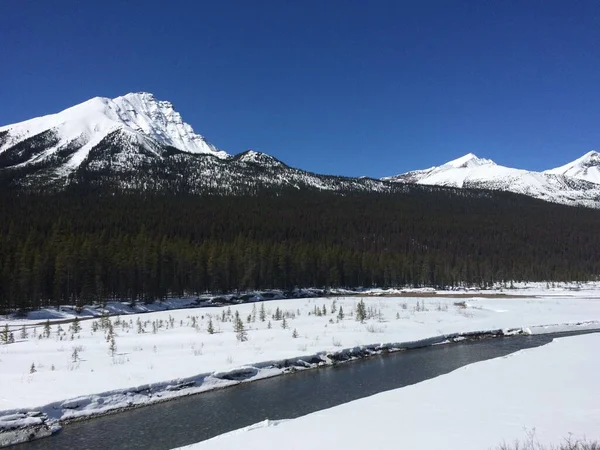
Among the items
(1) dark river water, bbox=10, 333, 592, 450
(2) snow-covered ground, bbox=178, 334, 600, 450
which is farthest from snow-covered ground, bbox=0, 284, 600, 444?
(2) snow-covered ground, bbox=178, 334, 600, 450

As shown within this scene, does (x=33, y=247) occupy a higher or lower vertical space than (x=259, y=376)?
higher

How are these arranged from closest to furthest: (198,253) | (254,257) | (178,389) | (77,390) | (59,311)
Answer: (77,390) → (178,389) → (59,311) → (198,253) → (254,257)

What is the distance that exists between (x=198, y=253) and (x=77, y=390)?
6881 centimetres

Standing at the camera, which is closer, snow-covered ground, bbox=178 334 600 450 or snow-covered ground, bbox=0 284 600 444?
Answer: snow-covered ground, bbox=178 334 600 450

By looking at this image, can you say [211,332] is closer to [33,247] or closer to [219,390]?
[219,390]

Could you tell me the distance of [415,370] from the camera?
22.2 meters

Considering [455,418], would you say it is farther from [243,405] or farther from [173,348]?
[173,348]

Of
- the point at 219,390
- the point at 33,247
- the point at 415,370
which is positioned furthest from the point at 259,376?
the point at 33,247

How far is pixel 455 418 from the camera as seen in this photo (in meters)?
→ 12.2

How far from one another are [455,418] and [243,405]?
7935 millimetres

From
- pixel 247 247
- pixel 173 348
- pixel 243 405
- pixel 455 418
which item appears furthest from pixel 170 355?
pixel 247 247

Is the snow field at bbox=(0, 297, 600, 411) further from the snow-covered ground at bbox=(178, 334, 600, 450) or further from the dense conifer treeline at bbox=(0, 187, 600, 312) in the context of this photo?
the dense conifer treeline at bbox=(0, 187, 600, 312)

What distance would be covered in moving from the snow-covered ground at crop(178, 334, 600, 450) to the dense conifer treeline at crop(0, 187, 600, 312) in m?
58.7

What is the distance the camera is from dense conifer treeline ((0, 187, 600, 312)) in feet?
227
